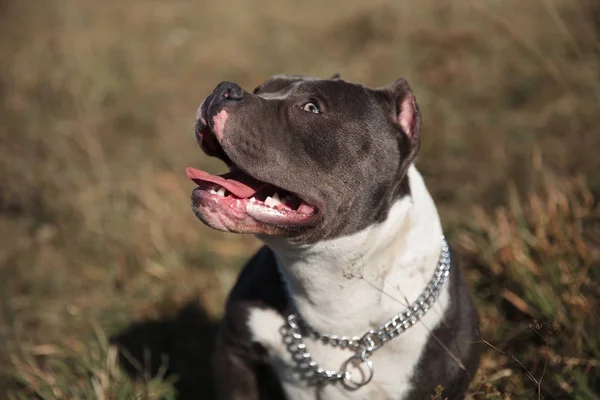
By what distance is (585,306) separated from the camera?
11.4ft

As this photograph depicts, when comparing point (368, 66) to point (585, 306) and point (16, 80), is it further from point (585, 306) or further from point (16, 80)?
point (585, 306)

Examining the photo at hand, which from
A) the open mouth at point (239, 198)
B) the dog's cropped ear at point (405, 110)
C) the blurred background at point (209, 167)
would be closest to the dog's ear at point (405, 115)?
the dog's cropped ear at point (405, 110)

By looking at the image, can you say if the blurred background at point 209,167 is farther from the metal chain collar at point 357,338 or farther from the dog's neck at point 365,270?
the dog's neck at point 365,270

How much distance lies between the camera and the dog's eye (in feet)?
9.25

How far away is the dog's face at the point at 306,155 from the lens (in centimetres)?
265

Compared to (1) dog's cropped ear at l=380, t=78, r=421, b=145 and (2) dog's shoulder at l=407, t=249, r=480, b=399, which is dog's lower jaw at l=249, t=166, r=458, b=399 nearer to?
(2) dog's shoulder at l=407, t=249, r=480, b=399

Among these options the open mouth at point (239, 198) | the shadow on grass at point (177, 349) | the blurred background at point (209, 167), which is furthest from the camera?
the shadow on grass at point (177, 349)

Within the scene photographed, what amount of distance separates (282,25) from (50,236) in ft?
14.1

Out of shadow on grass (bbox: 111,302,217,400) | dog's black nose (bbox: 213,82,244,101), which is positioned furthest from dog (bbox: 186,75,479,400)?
shadow on grass (bbox: 111,302,217,400)

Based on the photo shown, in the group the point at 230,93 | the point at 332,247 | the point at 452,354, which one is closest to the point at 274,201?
the point at 332,247

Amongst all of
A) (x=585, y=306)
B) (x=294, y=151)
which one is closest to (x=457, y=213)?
(x=585, y=306)

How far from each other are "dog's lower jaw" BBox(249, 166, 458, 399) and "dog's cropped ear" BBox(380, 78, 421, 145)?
17 centimetres

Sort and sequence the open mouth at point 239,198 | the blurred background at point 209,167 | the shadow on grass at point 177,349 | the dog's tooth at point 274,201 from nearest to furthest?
1. the open mouth at point 239,198
2. the dog's tooth at point 274,201
3. the blurred background at point 209,167
4. the shadow on grass at point 177,349

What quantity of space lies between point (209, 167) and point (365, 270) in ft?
12.2
